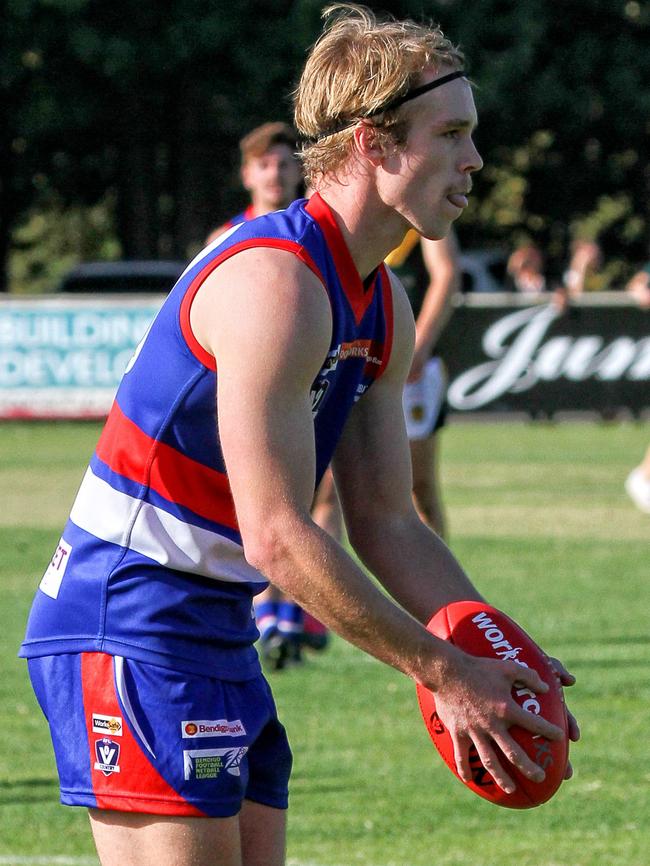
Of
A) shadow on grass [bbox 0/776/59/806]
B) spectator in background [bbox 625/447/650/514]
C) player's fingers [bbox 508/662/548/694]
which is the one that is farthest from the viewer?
spectator in background [bbox 625/447/650/514]

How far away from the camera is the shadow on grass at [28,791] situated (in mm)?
6075

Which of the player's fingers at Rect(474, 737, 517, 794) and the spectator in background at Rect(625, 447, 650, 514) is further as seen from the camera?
the spectator in background at Rect(625, 447, 650, 514)

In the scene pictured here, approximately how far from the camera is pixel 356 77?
336cm

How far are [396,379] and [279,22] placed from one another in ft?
89.2

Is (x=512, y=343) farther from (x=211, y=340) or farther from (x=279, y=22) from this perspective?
(x=211, y=340)

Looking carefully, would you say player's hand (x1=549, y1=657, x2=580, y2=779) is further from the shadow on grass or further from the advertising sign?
the advertising sign

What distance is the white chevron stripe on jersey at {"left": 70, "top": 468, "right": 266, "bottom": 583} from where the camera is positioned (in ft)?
11.1

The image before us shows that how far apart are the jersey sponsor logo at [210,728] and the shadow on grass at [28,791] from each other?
9.17 feet

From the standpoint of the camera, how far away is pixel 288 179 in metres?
8.23

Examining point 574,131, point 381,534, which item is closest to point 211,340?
point 381,534

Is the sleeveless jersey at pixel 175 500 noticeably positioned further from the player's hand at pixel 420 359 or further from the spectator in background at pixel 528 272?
the spectator in background at pixel 528 272

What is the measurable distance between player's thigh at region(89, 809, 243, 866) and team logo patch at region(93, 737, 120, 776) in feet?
0.28

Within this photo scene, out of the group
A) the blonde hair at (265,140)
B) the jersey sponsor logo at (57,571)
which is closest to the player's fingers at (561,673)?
the jersey sponsor logo at (57,571)

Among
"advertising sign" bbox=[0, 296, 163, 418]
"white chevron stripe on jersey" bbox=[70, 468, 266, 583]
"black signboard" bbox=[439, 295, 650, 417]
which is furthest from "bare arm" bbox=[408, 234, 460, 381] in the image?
"advertising sign" bbox=[0, 296, 163, 418]
